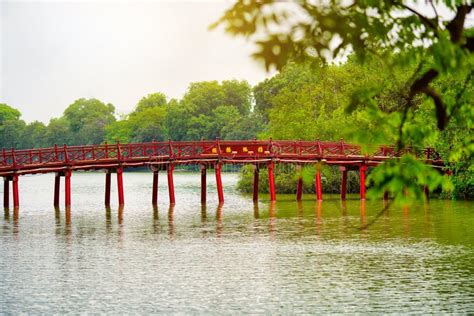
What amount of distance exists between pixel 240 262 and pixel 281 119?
43206mm

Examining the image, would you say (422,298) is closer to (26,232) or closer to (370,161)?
(26,232)

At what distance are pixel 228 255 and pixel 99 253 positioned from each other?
4.91 meters

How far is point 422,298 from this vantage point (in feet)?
74.1

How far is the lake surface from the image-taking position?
73.7 feet

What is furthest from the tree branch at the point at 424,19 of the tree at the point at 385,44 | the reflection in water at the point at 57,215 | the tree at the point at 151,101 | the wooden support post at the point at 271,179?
the tree at the point at 151,101

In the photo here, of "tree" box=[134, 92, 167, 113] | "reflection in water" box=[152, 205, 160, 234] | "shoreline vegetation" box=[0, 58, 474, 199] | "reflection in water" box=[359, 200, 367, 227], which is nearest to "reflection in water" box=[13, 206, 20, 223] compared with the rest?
"reflection in water" box=[152, 205, 160, 234]

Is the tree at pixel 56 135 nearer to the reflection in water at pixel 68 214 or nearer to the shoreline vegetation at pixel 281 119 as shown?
the shoreline vegetation at pixel 281 119

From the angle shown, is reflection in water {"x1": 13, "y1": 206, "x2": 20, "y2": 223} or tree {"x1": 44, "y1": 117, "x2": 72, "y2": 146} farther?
tree {"x1": 44, "y1": 117, "x2": 72, "y2": 146}

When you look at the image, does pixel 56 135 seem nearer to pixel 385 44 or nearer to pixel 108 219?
pixel 108 219

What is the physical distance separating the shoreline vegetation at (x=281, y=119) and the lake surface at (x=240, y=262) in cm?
383

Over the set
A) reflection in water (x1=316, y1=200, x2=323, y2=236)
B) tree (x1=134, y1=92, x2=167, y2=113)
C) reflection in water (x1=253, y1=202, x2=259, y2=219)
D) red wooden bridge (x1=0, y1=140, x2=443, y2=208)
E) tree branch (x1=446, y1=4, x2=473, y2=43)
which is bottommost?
reflection in water (x1=316, y1=200, x2=323, y2=236)

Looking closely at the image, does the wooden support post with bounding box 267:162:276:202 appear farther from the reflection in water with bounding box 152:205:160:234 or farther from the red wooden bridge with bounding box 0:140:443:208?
the reflection in water with bounding box 152:205:160:234

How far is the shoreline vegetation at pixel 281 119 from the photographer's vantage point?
84.1 feet

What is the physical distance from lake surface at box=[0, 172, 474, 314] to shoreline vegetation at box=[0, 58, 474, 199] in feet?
12.6
